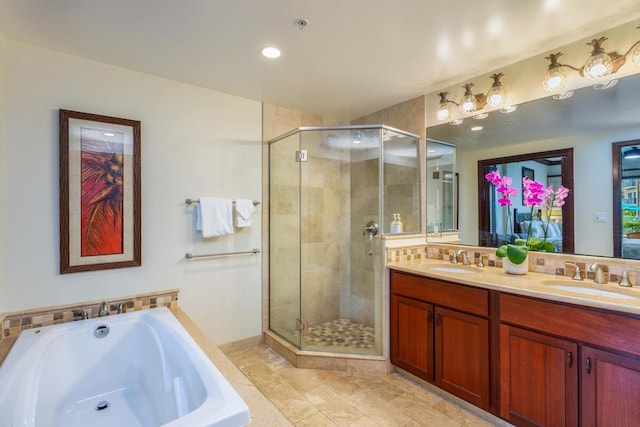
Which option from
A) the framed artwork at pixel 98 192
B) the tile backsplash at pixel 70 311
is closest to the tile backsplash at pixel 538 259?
the tile backsplash at pixel 70 311

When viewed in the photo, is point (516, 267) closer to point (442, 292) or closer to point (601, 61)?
point (442, 292)

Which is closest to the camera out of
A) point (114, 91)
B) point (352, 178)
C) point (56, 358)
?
point (56, 358)

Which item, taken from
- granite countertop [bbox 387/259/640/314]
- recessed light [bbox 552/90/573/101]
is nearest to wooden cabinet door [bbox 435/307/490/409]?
granite countertop [bbox 387/259/640/314]

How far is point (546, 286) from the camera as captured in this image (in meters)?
1.76

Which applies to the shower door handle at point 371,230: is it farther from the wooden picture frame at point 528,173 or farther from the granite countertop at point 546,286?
the wooden picture frame at point 528,173

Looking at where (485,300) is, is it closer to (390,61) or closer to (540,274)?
(540,274)

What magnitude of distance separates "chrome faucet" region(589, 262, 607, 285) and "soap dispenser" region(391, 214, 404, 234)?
1339 mm

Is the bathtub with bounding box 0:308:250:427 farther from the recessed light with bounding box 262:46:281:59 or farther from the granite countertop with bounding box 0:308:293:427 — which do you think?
the recessed light with bounding box 262:46:281:59

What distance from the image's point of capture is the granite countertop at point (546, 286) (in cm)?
144

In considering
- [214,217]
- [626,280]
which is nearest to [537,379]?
[626,280]

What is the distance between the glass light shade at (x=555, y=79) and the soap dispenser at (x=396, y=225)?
1450 mm

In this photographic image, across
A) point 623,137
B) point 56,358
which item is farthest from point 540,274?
point 56,358

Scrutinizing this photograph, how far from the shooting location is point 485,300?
183 centimetres

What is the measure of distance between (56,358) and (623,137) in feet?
11.7
